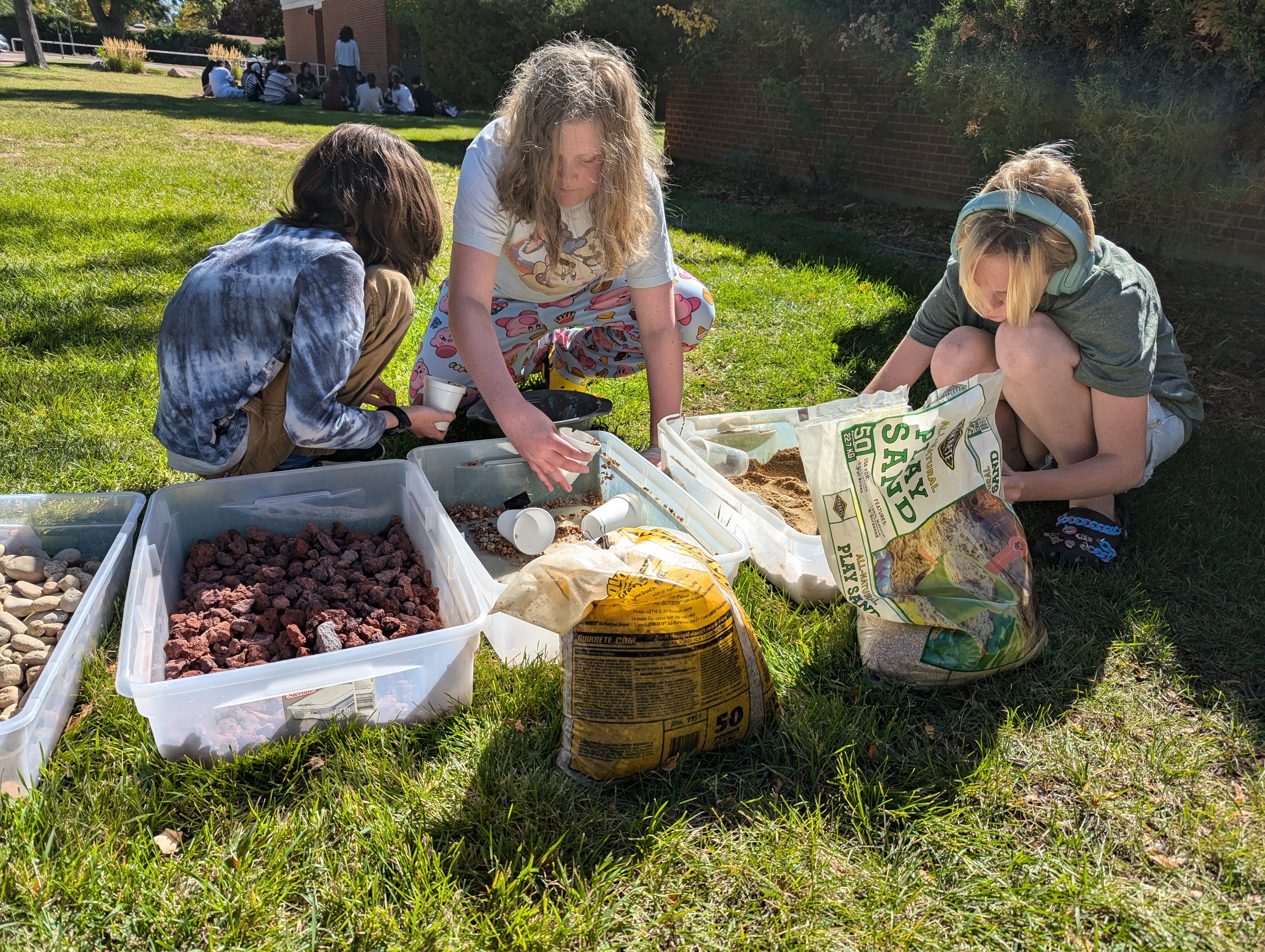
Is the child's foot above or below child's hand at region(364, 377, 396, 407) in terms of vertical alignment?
below

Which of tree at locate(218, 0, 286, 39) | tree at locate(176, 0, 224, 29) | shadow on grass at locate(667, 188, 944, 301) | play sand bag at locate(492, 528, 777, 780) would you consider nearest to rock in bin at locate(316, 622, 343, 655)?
play sand bag at locate(492, 528, 777, 780)

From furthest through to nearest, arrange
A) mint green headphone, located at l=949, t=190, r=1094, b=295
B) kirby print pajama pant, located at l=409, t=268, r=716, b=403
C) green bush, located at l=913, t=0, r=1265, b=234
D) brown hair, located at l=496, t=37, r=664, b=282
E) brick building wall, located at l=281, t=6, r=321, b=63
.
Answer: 1. brick building wall, located at l=281, t=6, r=321, b=63
2. green bush, located at l=913, t=0, r=1265, b=234
3. kirby print pajama pant, located at l=409, t=268, r=716, b=403
4. brown hair, located at l=496, t=37, r=664, b=282
5. mint green headphone, located at l=949, t=190, r=1094, b=295

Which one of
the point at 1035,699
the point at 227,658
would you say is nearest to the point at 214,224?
the point at 227,658

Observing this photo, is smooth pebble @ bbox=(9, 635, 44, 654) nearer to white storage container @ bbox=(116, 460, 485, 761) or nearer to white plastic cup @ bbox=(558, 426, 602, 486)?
white storage container @ bbox=(116, 460, 485, 761)

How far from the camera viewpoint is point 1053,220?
1941 mm

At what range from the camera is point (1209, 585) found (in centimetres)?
216

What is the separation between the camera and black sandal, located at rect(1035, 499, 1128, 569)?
2.19m

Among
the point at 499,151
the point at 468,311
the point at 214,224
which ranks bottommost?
the point at 214,224

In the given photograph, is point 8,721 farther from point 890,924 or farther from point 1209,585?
point 1209,585

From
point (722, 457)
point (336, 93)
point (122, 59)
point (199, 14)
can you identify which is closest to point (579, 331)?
point (722, 457)

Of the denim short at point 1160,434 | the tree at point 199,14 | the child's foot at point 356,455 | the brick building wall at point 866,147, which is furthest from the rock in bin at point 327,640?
the tree at point 199,14

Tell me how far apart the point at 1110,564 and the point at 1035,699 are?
26.1 inches

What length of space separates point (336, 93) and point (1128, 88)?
18.0 metres

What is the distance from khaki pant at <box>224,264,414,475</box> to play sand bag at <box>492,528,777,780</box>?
973 mm
